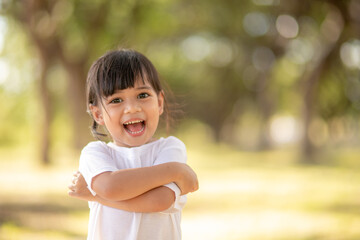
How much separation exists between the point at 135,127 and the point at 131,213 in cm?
37

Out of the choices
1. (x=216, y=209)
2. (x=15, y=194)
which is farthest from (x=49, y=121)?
(x=216, y=209)

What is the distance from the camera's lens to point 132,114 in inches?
80.7

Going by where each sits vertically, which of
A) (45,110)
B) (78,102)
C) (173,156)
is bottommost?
(173,156)

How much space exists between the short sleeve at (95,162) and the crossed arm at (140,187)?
0.03 metres

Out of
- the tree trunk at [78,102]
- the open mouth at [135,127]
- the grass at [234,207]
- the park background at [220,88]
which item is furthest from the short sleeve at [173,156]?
the tree trunk at [78,102]

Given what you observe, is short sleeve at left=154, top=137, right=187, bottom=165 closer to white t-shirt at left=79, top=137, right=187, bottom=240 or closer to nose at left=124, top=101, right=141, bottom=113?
white t-shirt at left=79, top=137, right=187, bottom=240

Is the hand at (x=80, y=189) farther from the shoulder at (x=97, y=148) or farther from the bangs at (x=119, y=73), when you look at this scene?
the bangs at (x=119, y=73)

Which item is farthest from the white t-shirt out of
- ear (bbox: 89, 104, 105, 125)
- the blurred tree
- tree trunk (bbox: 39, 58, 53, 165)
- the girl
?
tree trunk (bbox: 39, 58, 53, 165)

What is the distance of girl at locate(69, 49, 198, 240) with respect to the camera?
196 cm

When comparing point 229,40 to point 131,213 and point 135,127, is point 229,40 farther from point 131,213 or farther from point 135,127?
point 131,213

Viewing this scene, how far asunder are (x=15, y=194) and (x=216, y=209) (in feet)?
12.3

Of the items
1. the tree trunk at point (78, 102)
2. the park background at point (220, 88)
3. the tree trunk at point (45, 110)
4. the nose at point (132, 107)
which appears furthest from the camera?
the tree trunk at point (78, 102)

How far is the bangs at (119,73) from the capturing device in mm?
2070

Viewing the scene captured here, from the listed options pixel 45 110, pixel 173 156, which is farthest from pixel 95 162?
pixel 45 110
